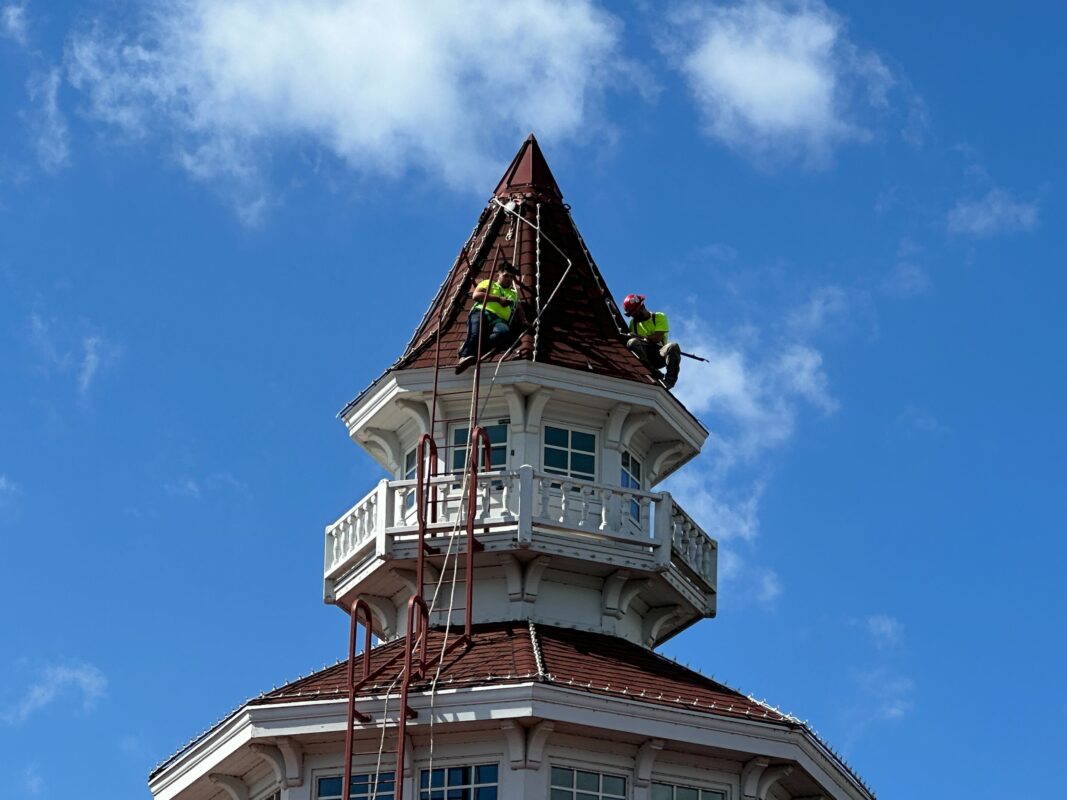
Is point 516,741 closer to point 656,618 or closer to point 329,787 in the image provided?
point 329,787

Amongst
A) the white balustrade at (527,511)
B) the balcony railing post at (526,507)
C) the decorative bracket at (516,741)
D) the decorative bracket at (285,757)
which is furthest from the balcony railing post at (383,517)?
the decorative bracket at (516,741)

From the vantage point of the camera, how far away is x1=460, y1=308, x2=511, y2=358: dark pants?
41.8m

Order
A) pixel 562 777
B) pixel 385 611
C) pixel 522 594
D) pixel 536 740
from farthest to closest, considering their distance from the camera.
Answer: pixel 385 611 → pixel 522 594 → pixel 562 777 → pixel 536 740

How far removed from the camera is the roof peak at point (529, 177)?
45.7m

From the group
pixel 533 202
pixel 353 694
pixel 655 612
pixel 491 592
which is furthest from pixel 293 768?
pixel 533 202

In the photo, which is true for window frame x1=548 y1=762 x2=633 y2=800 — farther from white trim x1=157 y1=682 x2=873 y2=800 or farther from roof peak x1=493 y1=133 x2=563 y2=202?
roof peak x1=493 y1=133 x2=563 y2=202

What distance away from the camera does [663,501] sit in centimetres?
4125

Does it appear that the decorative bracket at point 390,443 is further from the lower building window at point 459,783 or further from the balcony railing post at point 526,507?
the lower building window at point 459,783

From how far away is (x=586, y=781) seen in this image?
37.5 m

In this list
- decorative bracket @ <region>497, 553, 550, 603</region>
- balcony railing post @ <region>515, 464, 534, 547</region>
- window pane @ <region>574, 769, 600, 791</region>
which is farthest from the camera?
decorative bracket @ <region>497, 553, 550, 603</region>

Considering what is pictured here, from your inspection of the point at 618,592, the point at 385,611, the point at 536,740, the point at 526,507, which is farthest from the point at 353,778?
the point at 618,592

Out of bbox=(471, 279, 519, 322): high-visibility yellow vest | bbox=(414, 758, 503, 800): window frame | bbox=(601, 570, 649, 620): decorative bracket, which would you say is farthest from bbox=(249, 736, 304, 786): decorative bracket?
bbox=(471, 279, 519, 322): high-visibility yellow vest

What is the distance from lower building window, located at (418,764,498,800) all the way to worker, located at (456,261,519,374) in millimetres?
7112

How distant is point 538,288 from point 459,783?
386 inches
